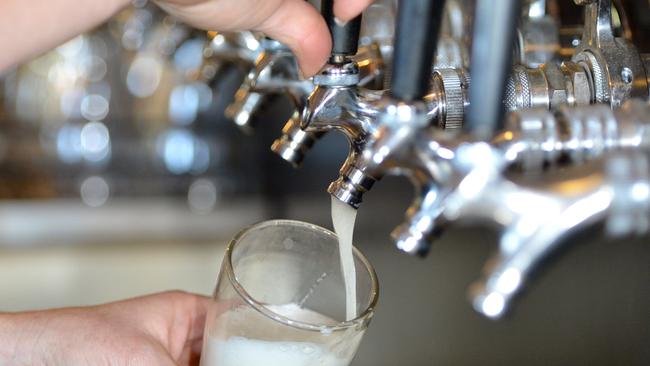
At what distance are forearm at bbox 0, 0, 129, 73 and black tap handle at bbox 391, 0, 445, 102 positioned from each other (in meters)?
0.27

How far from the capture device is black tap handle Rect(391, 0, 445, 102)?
55cm

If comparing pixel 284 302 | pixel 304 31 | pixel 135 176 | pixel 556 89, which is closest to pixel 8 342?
pixel 284 302

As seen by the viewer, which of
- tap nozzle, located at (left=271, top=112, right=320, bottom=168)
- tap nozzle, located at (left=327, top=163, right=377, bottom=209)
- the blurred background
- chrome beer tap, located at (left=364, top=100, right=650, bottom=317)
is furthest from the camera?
the blurred background

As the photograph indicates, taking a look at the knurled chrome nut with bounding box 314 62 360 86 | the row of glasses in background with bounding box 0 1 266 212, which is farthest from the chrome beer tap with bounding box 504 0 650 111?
the row of glasses in background with bounding box 0 1 266 212

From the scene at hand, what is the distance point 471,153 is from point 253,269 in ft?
1.22

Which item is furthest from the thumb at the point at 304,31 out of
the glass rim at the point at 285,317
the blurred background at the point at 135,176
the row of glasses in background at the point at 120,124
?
the row of glasses in background at the point at 120,124

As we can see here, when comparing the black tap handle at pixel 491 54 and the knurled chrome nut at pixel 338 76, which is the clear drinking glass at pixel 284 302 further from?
the black tap handle at pixel 491 54

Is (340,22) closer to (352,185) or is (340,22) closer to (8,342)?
(352,185)

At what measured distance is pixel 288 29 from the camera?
789 mm

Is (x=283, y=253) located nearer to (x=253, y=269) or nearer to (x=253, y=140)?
(x=253, y=269)

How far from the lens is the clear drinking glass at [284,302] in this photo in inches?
29.9

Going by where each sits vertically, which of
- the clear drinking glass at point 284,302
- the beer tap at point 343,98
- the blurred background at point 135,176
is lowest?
the blurred background at point 135,176

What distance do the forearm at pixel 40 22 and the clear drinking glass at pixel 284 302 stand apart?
22cm

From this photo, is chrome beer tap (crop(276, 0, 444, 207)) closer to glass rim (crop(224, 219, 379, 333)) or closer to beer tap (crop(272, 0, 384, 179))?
beer tap (crop(272, 0, 384, 179))
